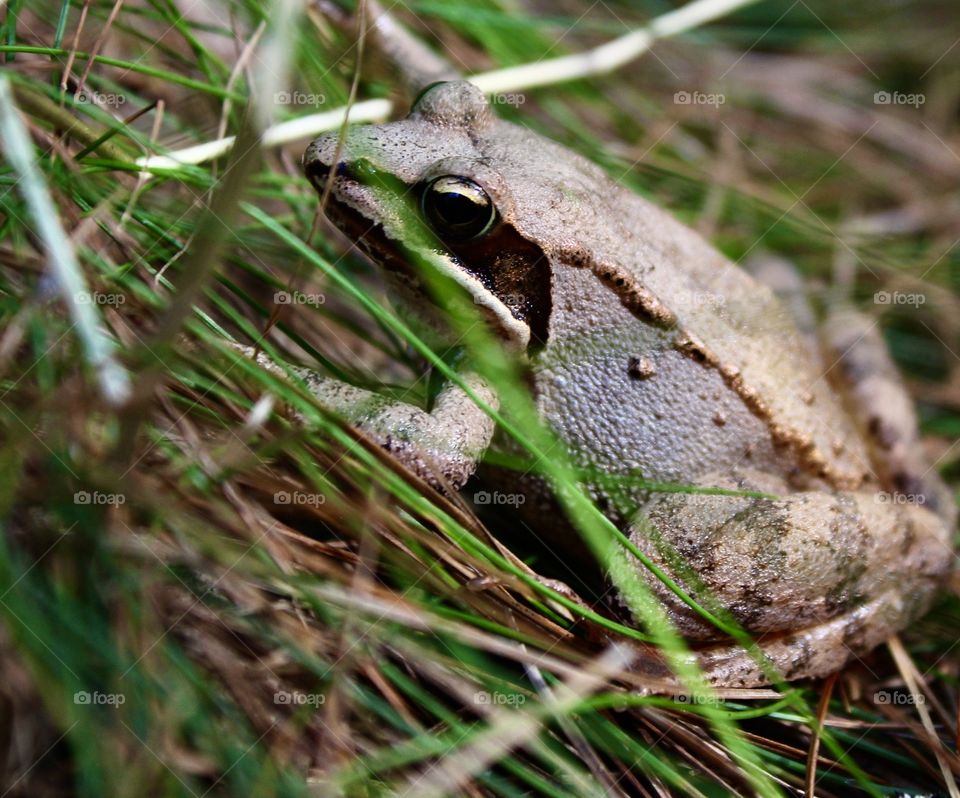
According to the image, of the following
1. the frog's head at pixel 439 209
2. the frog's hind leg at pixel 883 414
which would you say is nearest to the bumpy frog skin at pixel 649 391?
the frog's head at pixel 439 209

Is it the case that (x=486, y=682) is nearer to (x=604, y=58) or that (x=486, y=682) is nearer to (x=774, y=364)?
(x=774, y=364)

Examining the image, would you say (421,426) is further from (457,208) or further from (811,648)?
(811,648)

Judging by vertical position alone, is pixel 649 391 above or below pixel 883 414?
above

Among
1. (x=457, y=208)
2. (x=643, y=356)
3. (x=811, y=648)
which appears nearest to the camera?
(x=457, y=208)

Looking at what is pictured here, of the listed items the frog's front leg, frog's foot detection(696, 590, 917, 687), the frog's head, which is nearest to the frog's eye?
the frog's head

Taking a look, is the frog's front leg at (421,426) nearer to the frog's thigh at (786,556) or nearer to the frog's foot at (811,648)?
the frog's thigh at (786,556)

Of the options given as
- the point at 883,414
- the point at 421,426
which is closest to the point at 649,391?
the point at 421,426

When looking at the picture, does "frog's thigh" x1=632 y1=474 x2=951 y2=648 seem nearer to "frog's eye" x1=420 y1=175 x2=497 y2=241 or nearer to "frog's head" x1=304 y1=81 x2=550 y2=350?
"frog's head" x1=304 y1=81 x2=550 y2=350
